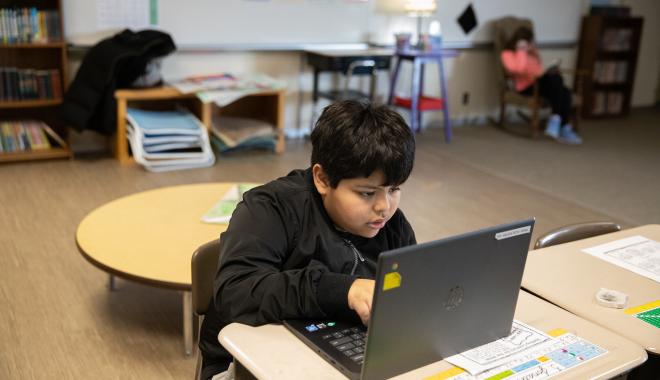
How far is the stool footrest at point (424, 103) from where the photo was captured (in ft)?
18.8

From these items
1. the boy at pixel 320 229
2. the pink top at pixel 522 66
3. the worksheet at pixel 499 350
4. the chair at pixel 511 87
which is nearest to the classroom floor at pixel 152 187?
the chair at pixel 511 87

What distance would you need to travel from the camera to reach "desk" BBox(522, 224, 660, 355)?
57.9 inches

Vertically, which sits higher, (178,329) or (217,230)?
(217,230)

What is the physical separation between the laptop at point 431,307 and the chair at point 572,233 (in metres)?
0.81

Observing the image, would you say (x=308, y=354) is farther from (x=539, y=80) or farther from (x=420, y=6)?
(x=539, y=80)

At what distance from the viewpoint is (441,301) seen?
3.77ft

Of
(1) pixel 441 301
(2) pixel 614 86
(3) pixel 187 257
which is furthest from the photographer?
(2) pixel 614 86

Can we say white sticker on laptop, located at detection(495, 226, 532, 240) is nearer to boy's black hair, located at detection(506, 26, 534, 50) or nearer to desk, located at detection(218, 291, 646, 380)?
desk, located at detection(218, 291, 646, 380)

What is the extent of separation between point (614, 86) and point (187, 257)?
5996 mm

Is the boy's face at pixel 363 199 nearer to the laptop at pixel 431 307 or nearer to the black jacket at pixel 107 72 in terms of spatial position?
the laptop at pixel 431 307

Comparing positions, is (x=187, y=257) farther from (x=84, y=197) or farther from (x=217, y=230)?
(x=84, y=197)

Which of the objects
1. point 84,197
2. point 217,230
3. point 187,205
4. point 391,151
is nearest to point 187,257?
point 217,230

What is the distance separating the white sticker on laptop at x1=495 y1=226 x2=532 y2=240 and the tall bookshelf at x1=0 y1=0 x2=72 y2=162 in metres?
4.04

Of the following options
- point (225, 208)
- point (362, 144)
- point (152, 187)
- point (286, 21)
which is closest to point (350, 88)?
point (286, 21)
